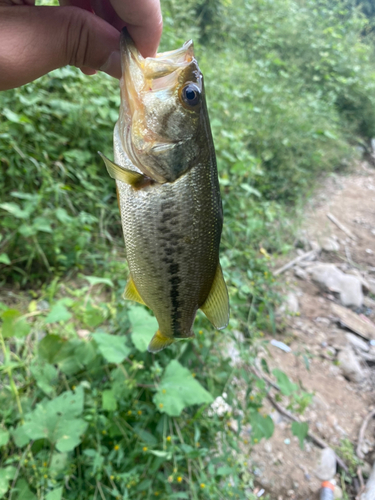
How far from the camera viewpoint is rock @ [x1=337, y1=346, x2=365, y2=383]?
364 cm

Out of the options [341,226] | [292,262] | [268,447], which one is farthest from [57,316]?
[341,226]

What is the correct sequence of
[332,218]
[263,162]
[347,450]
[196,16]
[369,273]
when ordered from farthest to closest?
[196,16], [332,218], [263,162], [369,273], [347,450]

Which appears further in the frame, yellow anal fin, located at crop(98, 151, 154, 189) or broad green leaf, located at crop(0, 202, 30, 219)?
broad green leaf, located at crop(0, 202, 30, 219)

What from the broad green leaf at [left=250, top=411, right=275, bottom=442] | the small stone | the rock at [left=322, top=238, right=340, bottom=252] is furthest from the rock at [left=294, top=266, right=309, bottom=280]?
the broad green leaf at [left=250, top=411, right=275, bottom=442]

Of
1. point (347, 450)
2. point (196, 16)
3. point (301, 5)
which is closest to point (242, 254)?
point (347, 450)

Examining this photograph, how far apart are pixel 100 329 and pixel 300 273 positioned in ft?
10.1

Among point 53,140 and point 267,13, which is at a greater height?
point 267,13

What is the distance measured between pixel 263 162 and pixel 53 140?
3457 mm

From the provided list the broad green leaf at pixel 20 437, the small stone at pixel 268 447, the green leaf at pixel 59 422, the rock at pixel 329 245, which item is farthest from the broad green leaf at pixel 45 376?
the rock at pixel 329 245

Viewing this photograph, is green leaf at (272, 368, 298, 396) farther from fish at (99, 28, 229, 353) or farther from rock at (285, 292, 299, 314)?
rock at (285, 292, 299, 314)

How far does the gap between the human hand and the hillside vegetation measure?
1.31 m

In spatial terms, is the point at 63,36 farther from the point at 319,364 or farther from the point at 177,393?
the point at 319,364

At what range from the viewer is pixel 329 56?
9320mm

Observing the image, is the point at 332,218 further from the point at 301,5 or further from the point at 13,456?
A: the point at 301,5
